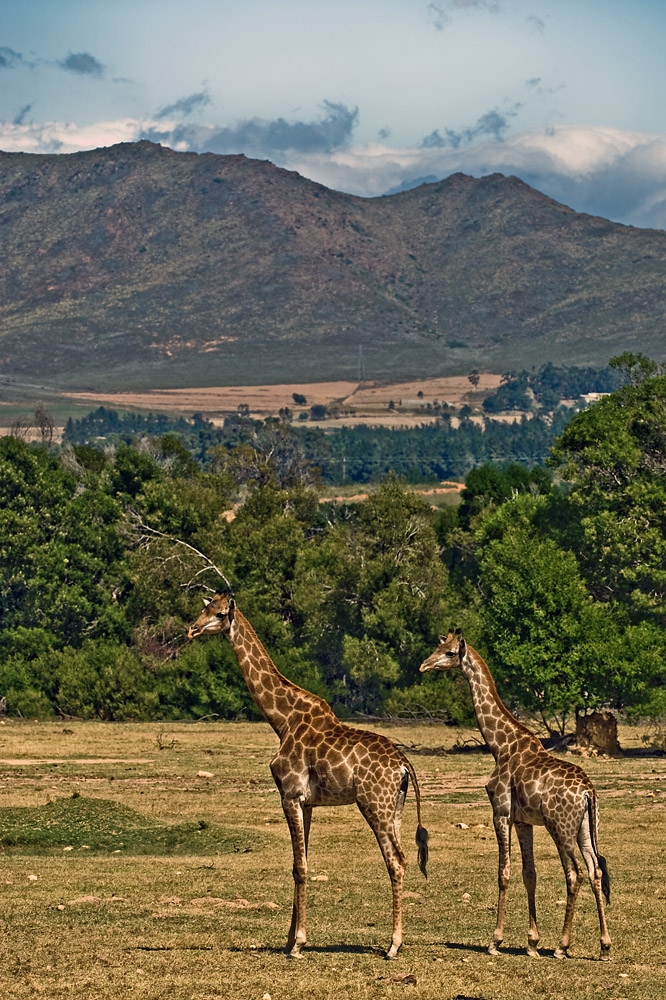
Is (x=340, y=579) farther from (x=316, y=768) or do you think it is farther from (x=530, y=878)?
(x=316, y=768)

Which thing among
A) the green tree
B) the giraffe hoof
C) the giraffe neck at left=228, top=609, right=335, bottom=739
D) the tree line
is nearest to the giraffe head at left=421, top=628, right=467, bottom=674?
the giraffe neck at left=228, top=609, right=335, bottom=739

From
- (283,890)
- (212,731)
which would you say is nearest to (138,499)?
(212,731)

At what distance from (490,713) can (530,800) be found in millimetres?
1495

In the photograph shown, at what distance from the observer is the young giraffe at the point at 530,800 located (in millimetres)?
18438

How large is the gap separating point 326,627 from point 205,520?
30.8 ft

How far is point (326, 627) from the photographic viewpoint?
6838 cm

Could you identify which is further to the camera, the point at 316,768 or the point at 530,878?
the point at 530,878

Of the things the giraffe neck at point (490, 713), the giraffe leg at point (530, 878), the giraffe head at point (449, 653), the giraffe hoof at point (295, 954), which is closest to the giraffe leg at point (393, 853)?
the giraffe hoof at point (295, 954)

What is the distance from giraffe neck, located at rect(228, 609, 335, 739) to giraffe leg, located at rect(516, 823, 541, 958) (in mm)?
3128

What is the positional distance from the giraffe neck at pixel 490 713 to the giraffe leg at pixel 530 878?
44.5 inches

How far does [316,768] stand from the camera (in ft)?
61.0

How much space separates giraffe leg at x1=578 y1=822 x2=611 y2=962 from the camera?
60.2ft

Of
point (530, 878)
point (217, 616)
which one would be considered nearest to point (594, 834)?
point (530, 878)

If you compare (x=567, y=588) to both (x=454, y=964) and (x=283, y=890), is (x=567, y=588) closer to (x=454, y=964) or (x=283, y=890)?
(x=283, y=890)
